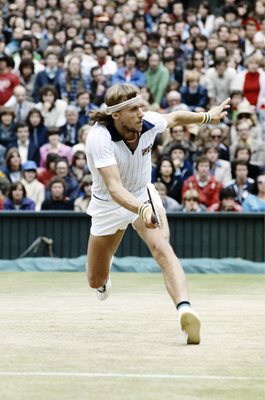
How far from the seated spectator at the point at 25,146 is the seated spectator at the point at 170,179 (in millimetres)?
2417

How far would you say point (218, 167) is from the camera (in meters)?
17.7

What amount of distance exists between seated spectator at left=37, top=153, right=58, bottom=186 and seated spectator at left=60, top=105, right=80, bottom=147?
1.33m

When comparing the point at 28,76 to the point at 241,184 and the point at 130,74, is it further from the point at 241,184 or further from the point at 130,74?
the point at 241,184

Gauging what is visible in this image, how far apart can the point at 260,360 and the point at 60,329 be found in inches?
87.8

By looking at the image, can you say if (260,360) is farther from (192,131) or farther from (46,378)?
(192,131)

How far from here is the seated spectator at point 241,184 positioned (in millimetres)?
17094

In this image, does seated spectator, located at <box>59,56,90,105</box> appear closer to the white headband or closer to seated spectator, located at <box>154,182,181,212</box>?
seated spectator, located at <box>154,182,181,212</box>

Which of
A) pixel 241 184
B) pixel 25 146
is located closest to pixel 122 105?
pixel 241 184

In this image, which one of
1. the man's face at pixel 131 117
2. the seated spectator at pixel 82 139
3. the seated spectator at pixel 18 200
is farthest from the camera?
the seated spectator at pixel 82 139

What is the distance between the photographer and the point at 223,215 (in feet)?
54.1

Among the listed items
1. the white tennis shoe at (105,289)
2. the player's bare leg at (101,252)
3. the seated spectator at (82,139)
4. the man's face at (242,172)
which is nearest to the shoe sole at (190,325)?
the player's bare leg at (101,252)

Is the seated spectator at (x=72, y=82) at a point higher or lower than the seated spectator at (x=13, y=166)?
higher

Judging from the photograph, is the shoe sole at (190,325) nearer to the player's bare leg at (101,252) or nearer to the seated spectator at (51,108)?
the player's bare leg at (101,252)

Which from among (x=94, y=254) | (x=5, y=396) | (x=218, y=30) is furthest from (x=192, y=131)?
(x=5, y=396)
